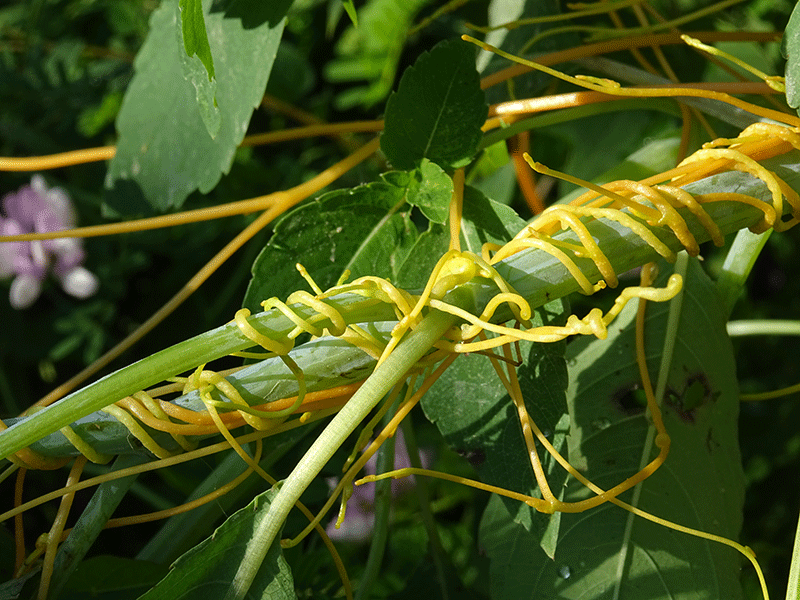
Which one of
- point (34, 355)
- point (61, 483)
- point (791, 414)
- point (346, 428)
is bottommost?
point (791, 414)

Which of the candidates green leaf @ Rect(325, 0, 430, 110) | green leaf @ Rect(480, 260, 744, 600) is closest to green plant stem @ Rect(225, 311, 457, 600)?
green leaf @ Rect(480, 260, 744, 600)

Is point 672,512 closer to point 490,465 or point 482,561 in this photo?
point 490,465

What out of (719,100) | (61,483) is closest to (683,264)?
(719,100)

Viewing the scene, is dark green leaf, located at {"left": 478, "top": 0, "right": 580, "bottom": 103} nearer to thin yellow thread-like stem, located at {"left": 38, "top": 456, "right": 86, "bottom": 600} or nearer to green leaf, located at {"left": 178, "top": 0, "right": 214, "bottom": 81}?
green leaf, located at {"left": 178, "top": 0, "right": 214, "bottom": 81}

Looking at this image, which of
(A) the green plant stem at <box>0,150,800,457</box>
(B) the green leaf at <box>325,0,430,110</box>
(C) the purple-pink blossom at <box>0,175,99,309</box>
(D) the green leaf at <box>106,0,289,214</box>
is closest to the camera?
(A) the green plant stem at <box>0,150,800,457</box>

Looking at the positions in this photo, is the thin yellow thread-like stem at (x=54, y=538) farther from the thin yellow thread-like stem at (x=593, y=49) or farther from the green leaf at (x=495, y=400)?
the thin yellow thread-like stem at (x=593, y=49)

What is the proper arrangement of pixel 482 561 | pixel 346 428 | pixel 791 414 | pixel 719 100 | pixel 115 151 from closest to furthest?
pixel 346 428 → pixel 719 100 → pixel 115 151 → pixel 482 561 → pixel 791 414
